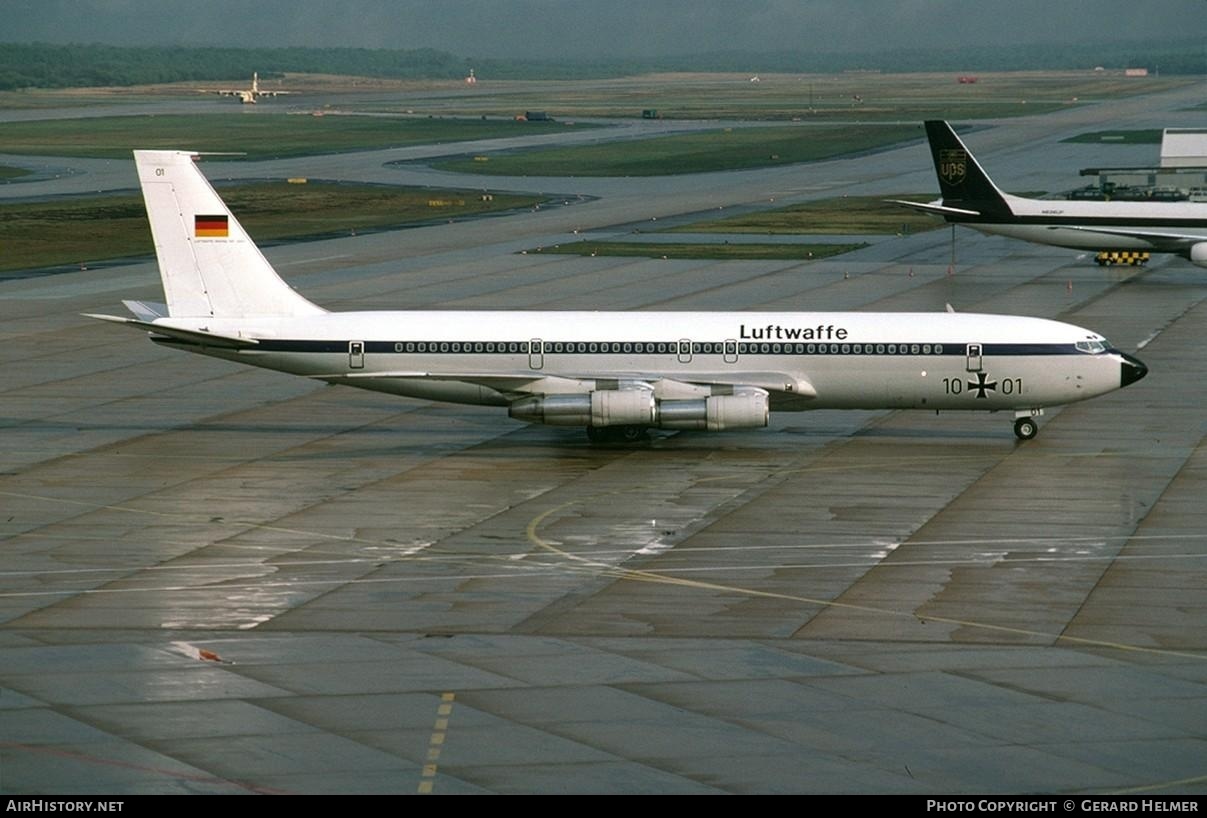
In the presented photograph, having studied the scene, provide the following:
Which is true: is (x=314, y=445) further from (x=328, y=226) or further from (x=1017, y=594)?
(x=328, y=226)

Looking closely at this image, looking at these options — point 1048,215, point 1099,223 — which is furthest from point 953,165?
point 1099,223

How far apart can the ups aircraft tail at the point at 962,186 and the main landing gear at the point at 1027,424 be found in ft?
151

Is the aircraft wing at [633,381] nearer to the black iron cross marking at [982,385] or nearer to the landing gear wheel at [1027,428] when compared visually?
the black iron cross marking at [982,385]

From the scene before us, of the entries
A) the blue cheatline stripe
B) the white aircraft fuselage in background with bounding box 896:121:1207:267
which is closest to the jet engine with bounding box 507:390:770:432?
the blue cheatline stripe

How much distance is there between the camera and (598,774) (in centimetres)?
2772

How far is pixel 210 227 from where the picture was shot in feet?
182

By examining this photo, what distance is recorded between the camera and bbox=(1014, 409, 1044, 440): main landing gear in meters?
55.3

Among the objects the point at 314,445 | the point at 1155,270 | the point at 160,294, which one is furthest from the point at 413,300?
the point at 1155,270

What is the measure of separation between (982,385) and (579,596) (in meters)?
20.1

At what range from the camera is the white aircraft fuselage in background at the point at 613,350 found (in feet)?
177

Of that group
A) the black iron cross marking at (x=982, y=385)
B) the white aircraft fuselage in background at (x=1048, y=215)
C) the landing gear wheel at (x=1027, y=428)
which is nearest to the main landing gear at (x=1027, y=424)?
the landing gear wheel at (x=1027, y=428)

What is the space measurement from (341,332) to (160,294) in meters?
37.9

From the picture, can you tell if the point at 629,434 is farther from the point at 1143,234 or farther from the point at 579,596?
the point at 1143,234
